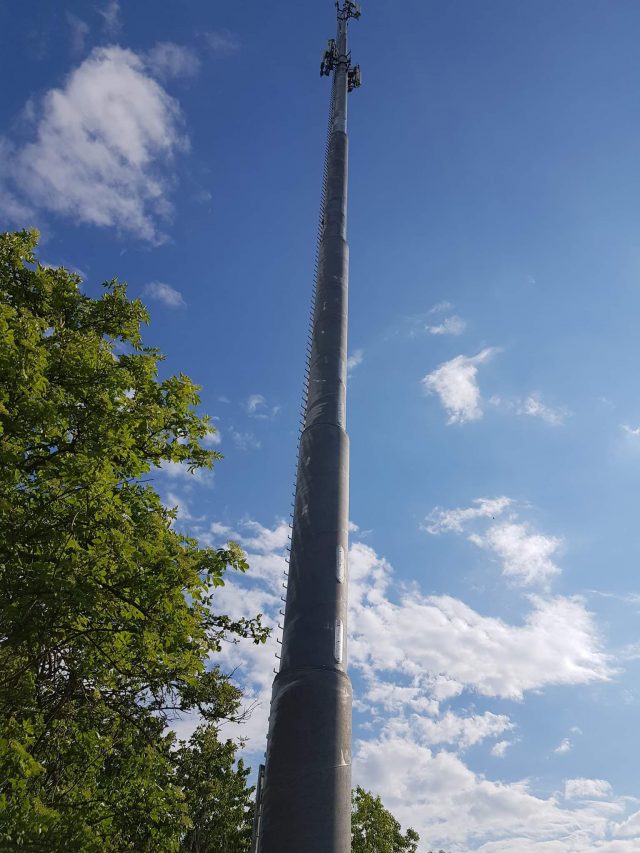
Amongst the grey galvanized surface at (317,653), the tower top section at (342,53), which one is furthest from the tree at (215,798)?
the tower top section at (342,53)

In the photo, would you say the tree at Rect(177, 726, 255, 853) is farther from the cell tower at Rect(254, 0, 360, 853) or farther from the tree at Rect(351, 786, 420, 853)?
the cell tower at Rect(254, 0, 360, 853)

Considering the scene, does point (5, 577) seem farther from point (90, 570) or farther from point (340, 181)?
point (340, 181)

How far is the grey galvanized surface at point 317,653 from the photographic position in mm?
6918

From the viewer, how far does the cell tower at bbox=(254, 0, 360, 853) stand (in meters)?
6.93

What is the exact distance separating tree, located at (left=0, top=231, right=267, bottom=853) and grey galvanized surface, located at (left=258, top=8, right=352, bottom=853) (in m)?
2.03

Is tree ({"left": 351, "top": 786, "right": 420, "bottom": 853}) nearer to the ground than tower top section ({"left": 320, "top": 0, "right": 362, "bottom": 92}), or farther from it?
nearer to the ground

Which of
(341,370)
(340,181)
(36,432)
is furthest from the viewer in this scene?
(340,181)

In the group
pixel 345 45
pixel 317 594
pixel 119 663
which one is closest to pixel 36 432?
pixel 119 663

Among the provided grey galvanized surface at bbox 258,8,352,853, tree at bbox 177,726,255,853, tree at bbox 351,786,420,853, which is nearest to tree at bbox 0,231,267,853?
grey galvanized surface at bbox 258,8,352,853

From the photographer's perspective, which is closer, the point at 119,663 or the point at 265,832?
the point at 265,832

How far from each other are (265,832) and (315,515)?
13.7ft

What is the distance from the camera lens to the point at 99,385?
1009 cm

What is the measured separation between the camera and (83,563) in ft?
26.8

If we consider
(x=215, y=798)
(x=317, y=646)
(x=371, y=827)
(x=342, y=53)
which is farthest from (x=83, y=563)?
(x=371, y=827)
